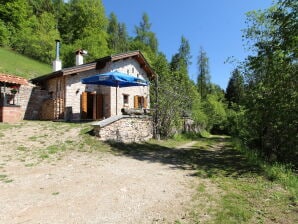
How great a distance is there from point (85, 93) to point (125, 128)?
5.91 metres

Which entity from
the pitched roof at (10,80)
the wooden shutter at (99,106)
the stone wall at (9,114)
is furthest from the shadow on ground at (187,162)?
the pitched roof at (10,80)

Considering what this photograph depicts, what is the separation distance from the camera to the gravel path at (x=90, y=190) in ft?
13.7

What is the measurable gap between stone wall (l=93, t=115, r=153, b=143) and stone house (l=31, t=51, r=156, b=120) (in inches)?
81.9

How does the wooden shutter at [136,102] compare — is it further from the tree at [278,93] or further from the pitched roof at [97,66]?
the tree at [278,93]

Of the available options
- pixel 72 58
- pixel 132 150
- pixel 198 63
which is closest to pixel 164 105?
pixel 132 150

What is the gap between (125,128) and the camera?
11.9 meters

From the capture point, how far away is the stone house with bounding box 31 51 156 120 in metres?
15.6

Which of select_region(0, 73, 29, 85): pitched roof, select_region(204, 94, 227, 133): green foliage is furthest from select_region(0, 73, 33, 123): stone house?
select_region(204, 94, 227, 133): green foliage

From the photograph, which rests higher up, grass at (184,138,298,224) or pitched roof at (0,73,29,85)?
pitched roof at (0,73,29,85)

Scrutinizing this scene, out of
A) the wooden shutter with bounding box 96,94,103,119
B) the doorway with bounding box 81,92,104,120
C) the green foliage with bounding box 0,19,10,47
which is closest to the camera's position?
the doorway with bounding box 81,92,104,120

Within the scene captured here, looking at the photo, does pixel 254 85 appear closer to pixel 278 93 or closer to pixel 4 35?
pixel 278 93

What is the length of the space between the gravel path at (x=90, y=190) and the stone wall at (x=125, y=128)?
93.8 inches

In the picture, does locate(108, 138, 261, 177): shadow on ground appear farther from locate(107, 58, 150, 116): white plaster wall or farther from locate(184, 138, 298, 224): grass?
locate(107, 58, 150, 116): white plaster wall

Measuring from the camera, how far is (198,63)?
51.5 metres
